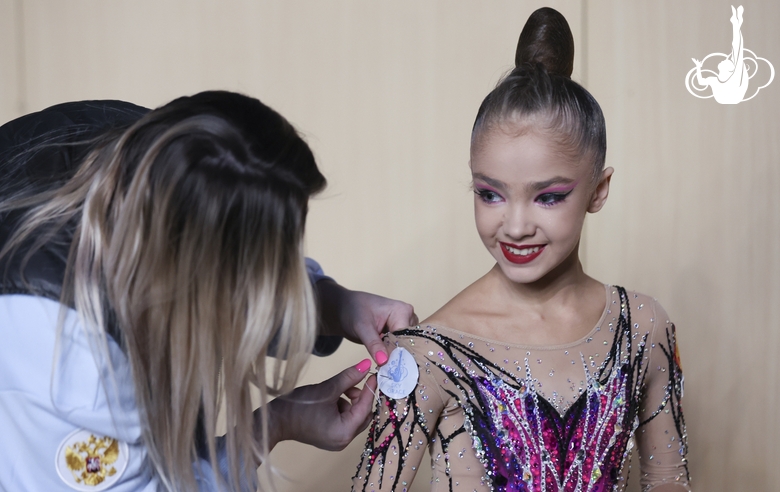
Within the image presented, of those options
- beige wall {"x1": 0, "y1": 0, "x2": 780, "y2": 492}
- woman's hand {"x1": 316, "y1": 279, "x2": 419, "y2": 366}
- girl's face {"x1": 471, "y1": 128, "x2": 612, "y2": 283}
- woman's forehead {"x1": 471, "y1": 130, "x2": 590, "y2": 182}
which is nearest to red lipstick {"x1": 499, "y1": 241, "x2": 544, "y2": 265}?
girl's face {"x1": 471, "y1": 128, "x2": 612, "y2": 283}

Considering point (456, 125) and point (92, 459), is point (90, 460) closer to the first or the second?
point (92, 459)

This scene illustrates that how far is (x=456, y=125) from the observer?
87.3 inches

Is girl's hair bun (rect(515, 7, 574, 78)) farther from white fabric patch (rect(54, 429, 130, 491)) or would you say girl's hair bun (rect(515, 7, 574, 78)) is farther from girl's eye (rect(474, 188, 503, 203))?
white fabric patch (rect(54, 429, 130, 491))

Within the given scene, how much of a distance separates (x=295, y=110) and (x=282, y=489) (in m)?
1.12

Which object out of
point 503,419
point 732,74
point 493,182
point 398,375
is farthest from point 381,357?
point 732,74

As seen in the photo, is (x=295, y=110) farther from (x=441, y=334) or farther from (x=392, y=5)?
(x=441, y=334)

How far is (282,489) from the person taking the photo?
7.48 feet

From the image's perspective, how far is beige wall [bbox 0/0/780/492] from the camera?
222 cm

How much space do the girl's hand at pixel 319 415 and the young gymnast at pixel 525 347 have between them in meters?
0.05

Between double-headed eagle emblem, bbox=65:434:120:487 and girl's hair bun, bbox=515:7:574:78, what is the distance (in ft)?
2.92

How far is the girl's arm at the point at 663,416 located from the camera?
1417 millimetres

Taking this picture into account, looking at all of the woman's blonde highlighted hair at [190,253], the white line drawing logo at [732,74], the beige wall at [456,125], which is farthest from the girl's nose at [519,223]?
the white line drawing logo at [732,74]

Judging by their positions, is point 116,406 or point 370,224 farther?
point 370,224

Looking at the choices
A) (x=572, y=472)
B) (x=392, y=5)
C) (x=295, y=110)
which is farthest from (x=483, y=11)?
(x=572, y=472)
